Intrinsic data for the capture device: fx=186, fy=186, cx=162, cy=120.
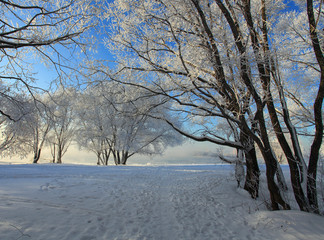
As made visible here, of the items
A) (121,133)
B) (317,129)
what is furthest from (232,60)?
(121,133)

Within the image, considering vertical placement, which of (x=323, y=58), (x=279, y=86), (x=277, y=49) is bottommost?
(x=279, y=86)

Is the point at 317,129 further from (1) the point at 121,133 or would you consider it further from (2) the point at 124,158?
(2) the point at 124,158

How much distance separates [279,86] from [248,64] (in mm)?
1376

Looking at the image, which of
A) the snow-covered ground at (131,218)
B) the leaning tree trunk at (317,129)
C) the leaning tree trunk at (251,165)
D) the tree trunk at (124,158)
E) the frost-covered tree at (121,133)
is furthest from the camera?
the tree trunk at (124,158)

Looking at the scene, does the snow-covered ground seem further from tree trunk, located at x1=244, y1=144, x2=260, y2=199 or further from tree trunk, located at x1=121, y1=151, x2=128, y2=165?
Answer: tree trunk, located at x1=121, y1=151, x2=128, y2=165

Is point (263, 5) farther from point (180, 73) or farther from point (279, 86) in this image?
point (180, 73)

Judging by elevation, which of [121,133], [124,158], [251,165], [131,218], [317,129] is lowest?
[131,218]

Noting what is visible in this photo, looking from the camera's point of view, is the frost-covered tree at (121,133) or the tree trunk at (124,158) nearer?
the frost-covered tree at (121,133)

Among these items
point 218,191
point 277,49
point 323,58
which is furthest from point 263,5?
point 218,191

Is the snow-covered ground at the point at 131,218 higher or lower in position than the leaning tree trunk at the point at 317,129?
lower

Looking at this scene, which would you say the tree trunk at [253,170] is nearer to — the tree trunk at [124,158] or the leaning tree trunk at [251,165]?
the leaning tree trunk at [251,165]

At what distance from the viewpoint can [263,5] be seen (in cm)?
479

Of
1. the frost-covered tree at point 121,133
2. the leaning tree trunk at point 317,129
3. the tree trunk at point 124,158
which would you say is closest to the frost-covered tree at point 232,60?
the leaning tree trunk at point 317,129

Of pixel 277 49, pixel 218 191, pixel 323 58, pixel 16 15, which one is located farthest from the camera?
pixel 218 191
